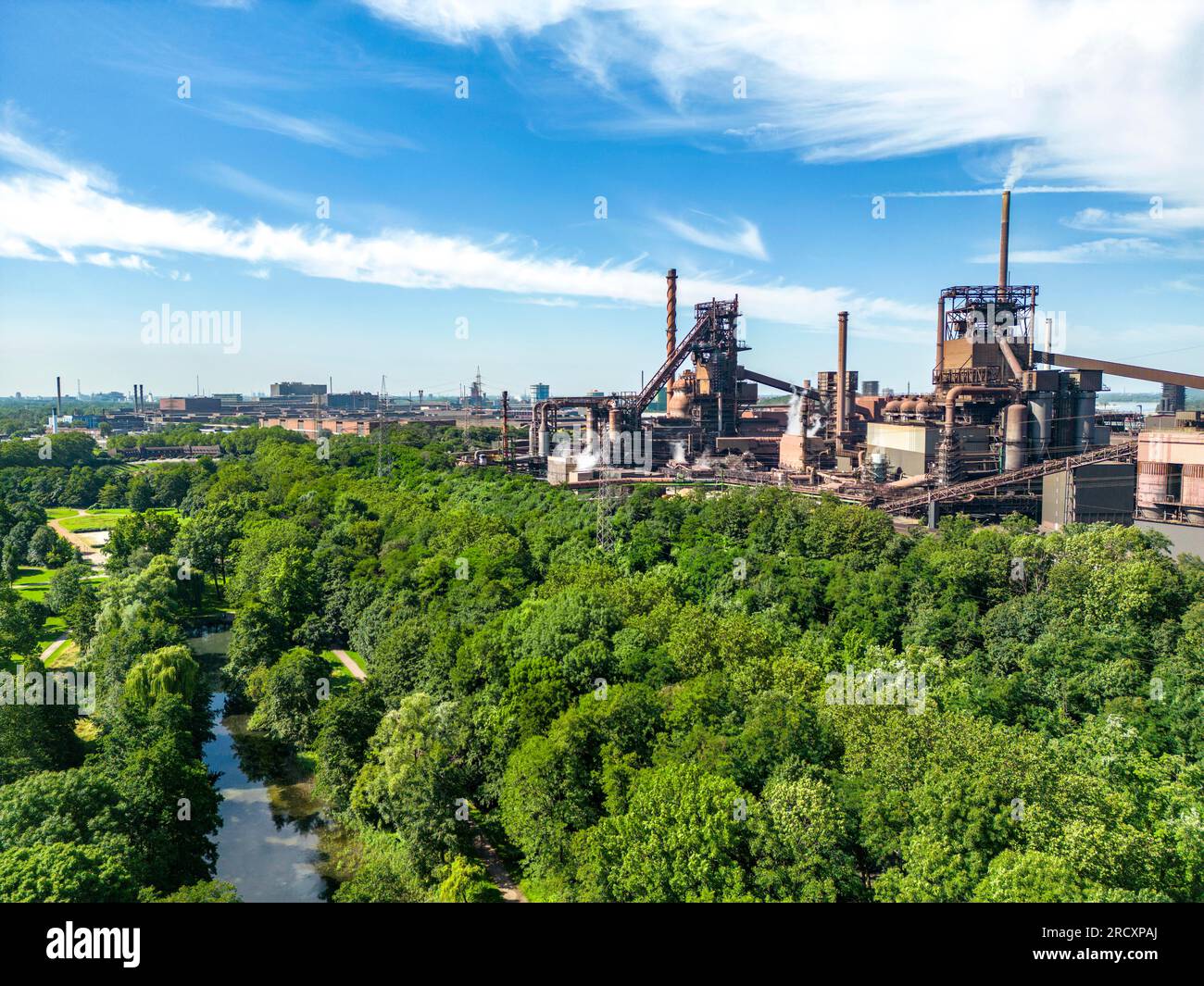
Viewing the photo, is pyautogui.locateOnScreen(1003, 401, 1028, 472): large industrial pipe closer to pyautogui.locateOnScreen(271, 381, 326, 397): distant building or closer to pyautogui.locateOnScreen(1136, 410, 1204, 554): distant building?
pyautogui.locateOnScreen(1136, 410, 1204, 554): distant building

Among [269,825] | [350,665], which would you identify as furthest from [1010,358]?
[269,825]

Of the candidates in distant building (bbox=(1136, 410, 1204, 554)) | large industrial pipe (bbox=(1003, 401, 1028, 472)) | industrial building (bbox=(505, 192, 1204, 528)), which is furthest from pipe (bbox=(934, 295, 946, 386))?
distant building (bbox=(1136, 410, 1204, 554))

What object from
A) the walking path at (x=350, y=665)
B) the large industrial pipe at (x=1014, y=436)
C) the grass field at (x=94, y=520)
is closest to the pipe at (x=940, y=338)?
the large industrial pipe at (x=1014, y=436)

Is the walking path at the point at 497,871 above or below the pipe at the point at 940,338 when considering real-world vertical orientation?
below

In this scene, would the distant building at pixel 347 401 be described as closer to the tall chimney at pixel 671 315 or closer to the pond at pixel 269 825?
the tall chimney at pixel 671 315
